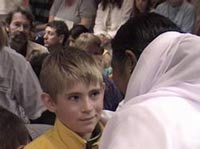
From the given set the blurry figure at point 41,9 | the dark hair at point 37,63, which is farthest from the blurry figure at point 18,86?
the blurry figure at point 41,9

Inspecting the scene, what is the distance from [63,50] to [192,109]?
712 mm

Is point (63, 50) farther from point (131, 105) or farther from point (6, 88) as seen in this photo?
point (6, 88)

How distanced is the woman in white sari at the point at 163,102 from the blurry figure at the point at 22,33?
2.43 metres

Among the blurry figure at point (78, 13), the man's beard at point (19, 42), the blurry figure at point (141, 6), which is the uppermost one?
the man's beard at point (19, 42)

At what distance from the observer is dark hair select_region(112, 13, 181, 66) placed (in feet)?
5.66

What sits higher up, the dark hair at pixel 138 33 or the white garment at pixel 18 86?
the dark hair at pixel 138 33

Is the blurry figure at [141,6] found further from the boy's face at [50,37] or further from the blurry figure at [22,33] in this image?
the blurry figure at [22,33]

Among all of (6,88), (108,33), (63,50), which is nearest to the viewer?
(63,50)

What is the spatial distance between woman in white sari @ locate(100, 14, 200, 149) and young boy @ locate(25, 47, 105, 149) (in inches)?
12.3

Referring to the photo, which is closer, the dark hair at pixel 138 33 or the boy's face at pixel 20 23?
Result: the dark hair at pixel 138 33

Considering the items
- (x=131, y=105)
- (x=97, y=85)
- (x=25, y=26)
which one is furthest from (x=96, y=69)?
(x=25, y=26)

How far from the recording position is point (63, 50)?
201cm

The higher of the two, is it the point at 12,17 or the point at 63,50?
the point at 63,50

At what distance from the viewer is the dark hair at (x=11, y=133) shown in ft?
5.82
